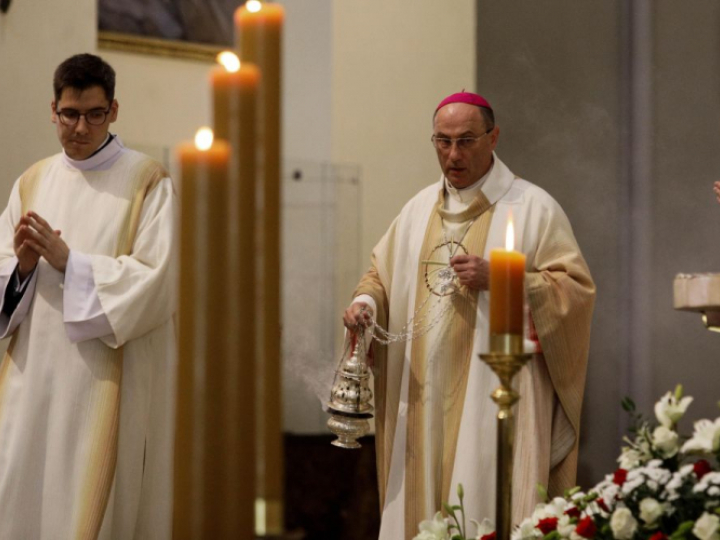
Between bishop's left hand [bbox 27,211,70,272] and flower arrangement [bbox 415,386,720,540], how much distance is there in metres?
2.37

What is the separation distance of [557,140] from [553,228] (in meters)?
2.03

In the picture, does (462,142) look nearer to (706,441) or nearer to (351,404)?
(351,404)

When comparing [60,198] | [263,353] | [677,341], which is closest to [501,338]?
[263,353]

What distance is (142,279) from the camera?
416cm

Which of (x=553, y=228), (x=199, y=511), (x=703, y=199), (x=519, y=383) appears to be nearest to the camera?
(x=199, y=511)

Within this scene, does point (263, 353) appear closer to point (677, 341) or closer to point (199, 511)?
point (199, 511)

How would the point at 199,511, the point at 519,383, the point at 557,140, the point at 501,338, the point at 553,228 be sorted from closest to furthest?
the point at 199,511 → the point at 501,338 → the point at 519,383 → the point at 553,228 → the point at 557,140

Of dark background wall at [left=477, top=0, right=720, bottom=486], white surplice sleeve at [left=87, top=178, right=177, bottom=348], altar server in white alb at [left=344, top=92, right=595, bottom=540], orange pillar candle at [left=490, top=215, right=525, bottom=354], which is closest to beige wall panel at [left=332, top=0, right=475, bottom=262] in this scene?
dark background wall at [left=477, top=0, right=720, bottom=486]

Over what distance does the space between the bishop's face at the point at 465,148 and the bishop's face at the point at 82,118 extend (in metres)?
1.30

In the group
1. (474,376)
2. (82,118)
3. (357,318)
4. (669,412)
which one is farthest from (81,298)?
(669,412)

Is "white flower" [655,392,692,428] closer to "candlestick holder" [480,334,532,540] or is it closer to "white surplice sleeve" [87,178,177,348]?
"candlestick holder" [480,334,532,540]

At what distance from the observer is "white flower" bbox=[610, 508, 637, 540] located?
6.27 ft

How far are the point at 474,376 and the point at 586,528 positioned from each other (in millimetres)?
2302

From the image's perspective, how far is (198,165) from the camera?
38.1 inches
